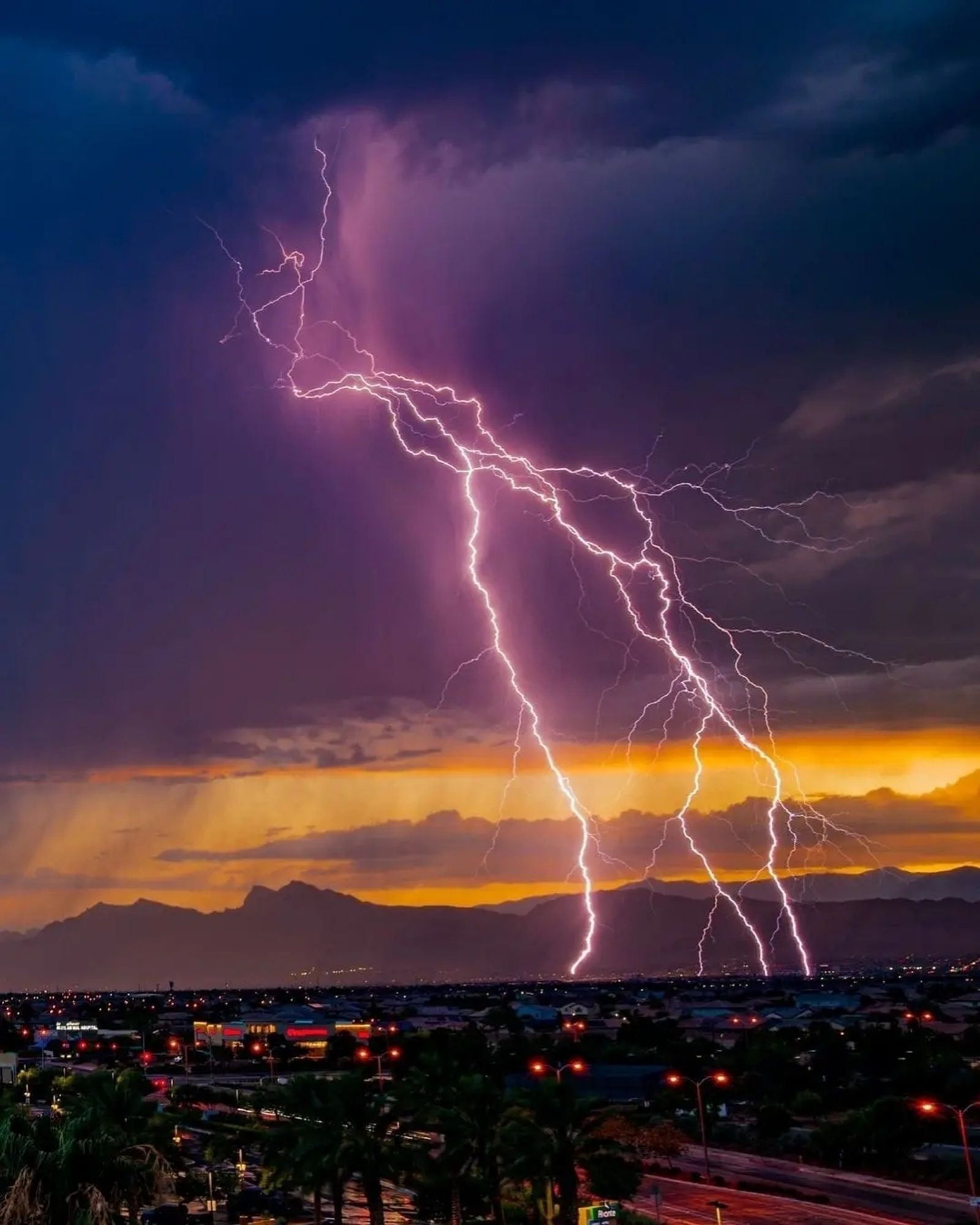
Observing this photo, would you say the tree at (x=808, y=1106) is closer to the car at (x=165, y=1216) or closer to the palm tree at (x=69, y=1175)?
the car at (x=165, y=1216)

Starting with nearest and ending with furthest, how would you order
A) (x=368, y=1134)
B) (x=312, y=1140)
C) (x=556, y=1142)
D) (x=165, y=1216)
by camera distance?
(x=312, y=1140) → (x=368, y=1134) → (x=556, y=1142) → (x=165, y=1216)

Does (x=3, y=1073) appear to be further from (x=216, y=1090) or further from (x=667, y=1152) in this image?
(x=667, y=1152)

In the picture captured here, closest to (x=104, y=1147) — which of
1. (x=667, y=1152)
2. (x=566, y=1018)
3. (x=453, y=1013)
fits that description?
(x=667, y=1152)

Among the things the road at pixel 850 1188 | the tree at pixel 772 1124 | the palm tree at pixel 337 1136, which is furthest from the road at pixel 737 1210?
the tree at pixel 772 1124

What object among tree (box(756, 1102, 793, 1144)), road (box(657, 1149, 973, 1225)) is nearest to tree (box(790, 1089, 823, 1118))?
tree (box(756, 1102, 793, 1144))

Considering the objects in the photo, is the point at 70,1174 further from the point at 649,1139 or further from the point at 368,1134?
the point at 649,1139

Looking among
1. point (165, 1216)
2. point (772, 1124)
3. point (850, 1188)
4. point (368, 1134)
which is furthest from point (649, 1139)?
point (368, 1134)
